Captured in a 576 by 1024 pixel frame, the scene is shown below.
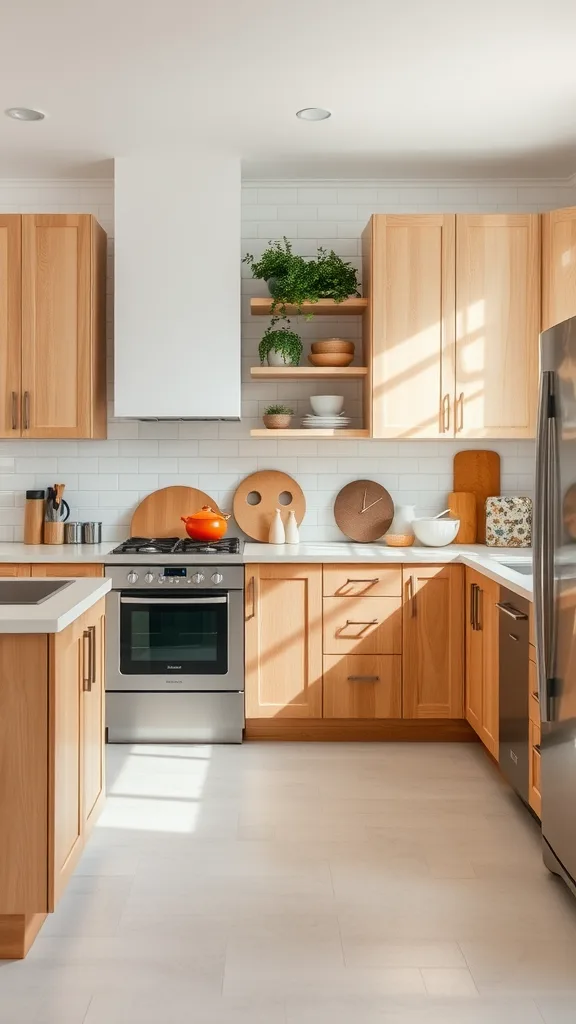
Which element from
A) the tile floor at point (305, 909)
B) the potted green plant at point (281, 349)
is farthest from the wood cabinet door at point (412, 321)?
the tile floor at point (305, 909)

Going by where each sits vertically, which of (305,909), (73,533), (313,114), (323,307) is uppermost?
(313,114)

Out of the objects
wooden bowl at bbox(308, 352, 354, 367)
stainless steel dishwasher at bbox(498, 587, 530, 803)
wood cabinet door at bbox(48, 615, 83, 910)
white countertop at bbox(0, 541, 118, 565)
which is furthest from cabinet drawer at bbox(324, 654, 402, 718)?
wood cabinet door at bbox(48, 615, 83, 910)

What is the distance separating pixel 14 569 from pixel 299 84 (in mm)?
2488

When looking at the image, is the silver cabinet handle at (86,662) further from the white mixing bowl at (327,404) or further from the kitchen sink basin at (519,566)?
the white mixing bowl at (327,404)

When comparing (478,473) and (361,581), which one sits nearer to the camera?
(361,581)

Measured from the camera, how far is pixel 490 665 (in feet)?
12.2

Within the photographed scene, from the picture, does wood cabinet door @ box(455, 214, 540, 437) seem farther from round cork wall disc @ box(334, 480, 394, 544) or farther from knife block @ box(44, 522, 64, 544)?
knife block @ box(44, 522, 64, 544)

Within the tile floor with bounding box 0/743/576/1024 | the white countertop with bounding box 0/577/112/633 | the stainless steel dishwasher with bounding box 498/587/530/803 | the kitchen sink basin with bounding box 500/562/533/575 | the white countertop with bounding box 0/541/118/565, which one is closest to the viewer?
the tile floor with bounding box 0/743/576/1024

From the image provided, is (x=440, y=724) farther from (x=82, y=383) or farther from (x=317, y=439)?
(x=82, y=383)

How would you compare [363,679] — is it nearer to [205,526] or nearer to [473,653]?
[473,653]

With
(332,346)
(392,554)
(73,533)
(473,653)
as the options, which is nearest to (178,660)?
(73,533)

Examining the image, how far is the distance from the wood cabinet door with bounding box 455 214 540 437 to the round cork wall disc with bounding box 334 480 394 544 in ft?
2.19

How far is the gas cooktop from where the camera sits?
4.23m

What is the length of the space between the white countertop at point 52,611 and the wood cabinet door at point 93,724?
0.23ft
